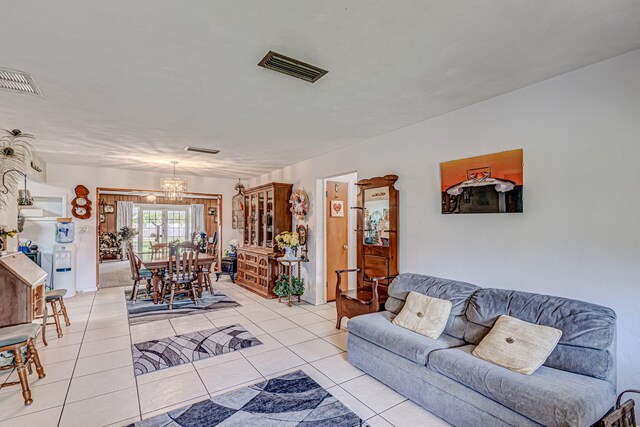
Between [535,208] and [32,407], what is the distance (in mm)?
4323

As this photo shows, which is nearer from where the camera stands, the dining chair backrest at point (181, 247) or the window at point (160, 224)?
the dining chair backrest at point (181, 247)

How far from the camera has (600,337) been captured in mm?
1898

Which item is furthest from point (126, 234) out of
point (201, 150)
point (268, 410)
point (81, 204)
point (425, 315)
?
point (425, 315)

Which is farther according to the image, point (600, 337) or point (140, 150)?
point (140, 150)

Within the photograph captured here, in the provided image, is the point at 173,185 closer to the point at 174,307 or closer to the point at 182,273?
the point at 182,273

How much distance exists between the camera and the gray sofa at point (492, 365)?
5.61ft

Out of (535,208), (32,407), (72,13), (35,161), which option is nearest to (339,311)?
(535,208)

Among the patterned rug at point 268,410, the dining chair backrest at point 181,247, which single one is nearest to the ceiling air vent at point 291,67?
the patterned rug at point 268,410

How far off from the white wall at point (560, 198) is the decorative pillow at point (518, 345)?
514mm

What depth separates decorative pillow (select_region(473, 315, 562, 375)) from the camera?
1.96m

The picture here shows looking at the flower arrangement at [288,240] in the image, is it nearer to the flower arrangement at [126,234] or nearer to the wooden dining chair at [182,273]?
the wooden dining chair at [182,273]

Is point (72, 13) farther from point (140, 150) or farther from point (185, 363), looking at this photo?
point (140, 150)

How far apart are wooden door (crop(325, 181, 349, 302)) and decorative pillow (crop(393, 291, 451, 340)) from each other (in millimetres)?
2536

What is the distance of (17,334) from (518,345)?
12.8ft
